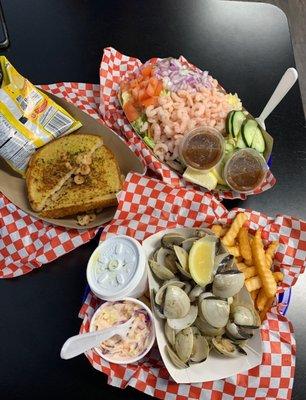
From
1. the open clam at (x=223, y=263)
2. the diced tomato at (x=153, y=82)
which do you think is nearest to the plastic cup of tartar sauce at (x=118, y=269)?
the open clam at (x=223, y=263)

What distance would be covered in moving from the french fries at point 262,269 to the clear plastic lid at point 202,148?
35 cm

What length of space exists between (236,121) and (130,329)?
0.90 m

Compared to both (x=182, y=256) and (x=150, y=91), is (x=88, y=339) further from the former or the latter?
(x=150, y=91)

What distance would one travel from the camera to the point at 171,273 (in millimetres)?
1765

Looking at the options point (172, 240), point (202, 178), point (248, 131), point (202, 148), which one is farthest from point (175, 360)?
point (248, 131)

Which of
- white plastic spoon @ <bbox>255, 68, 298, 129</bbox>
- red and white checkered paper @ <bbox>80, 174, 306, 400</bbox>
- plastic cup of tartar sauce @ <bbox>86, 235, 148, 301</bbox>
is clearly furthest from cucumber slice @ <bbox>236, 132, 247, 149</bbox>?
plastic cup of tartar sauce @ <bbox>86, 235, 148, 301</bbox>

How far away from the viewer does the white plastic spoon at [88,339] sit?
60.0 inches

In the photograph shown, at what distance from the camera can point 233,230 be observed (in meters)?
1.84

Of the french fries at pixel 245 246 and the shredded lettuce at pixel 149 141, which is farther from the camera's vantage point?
the shredded lettuce at pixel 149 141

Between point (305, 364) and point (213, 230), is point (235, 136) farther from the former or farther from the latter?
point (305, 364)

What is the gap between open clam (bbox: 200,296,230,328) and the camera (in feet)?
5.43

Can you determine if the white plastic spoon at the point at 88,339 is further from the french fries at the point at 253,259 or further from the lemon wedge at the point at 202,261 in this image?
the french fries at the point at 253,259

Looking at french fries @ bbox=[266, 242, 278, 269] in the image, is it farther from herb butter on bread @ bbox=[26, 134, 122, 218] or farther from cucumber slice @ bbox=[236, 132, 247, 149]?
herb butter on bread @ bbox=[26, 134, 122, 218]

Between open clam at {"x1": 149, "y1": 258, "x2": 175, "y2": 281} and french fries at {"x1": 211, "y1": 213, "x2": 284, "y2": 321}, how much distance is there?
22 cm
